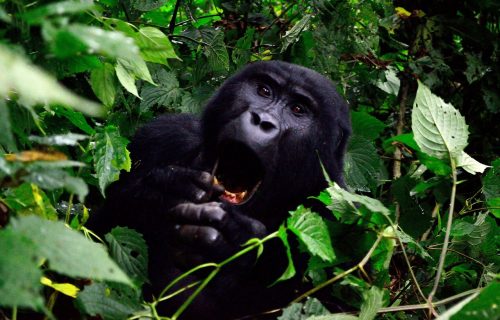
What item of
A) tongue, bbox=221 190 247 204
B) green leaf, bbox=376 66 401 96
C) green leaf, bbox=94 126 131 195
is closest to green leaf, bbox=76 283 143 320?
green leaf, bbox=94 126 131 195

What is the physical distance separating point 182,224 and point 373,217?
67cm

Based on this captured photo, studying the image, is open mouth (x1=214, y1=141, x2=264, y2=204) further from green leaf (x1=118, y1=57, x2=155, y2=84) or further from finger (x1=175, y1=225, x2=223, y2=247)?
green leaf (x1=118, y1=57, x2=155, y2=84)

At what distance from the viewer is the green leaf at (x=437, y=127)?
81.5 inches

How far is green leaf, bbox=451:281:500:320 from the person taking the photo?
55.5 inches

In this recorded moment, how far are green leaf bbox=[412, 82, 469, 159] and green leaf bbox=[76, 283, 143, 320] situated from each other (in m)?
1.06

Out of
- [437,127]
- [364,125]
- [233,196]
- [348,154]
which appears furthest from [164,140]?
[437,127]

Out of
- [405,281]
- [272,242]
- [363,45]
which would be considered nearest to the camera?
[272,242]

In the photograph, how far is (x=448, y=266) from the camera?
2727 mm

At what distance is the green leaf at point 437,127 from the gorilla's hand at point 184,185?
73cm

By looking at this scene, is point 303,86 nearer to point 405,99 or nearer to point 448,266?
point 448,266

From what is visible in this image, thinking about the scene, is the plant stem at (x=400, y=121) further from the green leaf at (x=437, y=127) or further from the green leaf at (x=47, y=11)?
the green leaf at (x=47, y=11)

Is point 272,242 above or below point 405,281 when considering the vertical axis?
above

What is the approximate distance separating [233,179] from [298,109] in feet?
1.49

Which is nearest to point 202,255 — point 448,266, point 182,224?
point 182,224
